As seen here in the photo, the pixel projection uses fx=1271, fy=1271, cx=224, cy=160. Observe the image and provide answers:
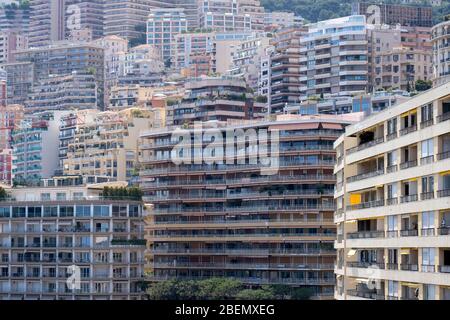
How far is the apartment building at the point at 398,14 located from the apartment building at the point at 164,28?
45.4 metres

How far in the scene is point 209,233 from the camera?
215 feet

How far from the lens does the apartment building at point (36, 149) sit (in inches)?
4094

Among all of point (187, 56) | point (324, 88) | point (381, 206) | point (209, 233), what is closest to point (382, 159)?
point (381, 206)

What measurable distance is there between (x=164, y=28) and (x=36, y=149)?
62.0 m

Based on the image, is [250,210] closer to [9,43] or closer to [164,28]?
[164,28]

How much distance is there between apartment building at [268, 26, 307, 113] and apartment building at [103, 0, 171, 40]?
60960 millimetres

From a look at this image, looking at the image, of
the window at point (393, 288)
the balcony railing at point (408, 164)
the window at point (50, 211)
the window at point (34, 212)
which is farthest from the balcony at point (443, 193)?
the window at point (34, 212)

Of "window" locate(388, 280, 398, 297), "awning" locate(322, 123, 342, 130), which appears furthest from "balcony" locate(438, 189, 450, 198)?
"awning" locate(322, 123, 342, 130)

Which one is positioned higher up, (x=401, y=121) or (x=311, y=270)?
(x=401, y=121)

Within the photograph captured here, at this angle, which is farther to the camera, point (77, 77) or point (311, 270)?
point (77, 77)

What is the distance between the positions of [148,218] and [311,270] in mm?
12032

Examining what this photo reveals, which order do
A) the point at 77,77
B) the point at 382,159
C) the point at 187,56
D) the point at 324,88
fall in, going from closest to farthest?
the point at 382,159 → the point at 324,88 → the point at 77,77 → the point at 187,56

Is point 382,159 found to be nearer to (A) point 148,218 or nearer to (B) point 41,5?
(A) point 148,218
